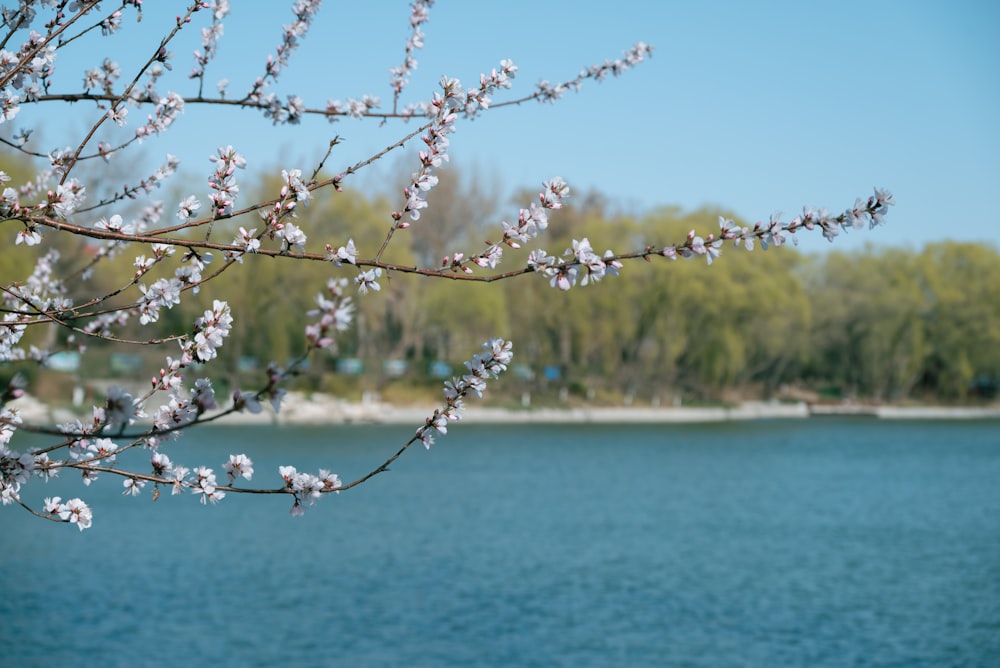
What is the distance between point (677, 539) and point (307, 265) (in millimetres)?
21779

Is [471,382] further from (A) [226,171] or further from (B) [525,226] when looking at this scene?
(A) [226,171]

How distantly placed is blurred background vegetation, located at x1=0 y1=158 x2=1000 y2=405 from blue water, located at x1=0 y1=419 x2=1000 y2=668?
10667 millimetres

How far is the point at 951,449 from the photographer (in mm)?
41844

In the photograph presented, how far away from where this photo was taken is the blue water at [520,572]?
44.5 ft

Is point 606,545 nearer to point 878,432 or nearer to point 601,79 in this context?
point 601,79

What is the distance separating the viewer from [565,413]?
50438 millimetres

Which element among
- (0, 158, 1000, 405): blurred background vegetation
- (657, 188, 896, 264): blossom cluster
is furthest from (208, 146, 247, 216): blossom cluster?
(0, 158, 1000, 405): blurred background vegetation

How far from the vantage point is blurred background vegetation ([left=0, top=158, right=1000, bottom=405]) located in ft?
136

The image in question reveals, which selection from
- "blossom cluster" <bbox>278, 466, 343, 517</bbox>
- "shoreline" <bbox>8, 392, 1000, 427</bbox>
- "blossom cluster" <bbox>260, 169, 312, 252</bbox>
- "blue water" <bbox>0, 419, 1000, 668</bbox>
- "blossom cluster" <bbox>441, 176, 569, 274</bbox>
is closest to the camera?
"blossom cluster" <bbox>260, 169, 312, 252</bbox>

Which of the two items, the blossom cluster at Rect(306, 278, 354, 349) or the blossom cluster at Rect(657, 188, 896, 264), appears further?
the blossom cluster at Rect(657, 188, 896, 264)

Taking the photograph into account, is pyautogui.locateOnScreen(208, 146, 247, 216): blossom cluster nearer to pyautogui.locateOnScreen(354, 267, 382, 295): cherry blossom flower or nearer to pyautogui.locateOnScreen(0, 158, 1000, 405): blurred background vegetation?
pyautogui.locateOnScreen(354, 267, 382, 295): cherry blossom flower

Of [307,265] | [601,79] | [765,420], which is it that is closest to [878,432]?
[765,420]

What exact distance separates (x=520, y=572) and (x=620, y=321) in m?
33.5

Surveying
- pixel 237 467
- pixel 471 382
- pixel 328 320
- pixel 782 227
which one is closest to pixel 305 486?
pixel 237 467
